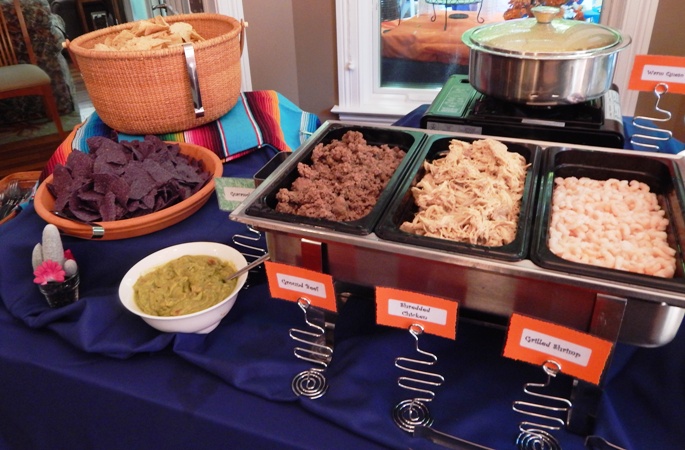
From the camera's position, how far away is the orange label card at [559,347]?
615 mm

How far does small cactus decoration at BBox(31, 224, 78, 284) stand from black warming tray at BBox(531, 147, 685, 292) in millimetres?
786

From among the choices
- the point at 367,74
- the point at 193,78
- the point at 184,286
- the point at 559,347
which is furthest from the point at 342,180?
the point at 367,74

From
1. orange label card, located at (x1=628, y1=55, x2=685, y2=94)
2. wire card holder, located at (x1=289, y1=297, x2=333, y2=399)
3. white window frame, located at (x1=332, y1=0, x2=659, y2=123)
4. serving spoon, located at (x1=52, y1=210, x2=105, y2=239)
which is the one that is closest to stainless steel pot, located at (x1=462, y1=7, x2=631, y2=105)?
orange label card, located at (x1=628, y1=55, x2=685, y2=94)

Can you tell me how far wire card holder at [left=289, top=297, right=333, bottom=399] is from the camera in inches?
30.2

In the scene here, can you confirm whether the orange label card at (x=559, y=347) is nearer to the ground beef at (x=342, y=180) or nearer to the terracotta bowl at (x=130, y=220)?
the ground beef at (x=342, y=180)

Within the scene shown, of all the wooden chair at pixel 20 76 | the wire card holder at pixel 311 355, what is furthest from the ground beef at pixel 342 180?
the wooden chair at pixel 20 76

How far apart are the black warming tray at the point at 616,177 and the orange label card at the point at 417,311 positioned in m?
0.13

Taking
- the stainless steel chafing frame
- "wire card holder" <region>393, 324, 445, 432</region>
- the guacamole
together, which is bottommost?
"wire card holder" <region>393, 324, 445, 432</region>

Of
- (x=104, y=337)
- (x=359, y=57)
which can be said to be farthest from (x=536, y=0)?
(x=104, y=337)

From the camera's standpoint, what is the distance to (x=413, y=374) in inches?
31.2

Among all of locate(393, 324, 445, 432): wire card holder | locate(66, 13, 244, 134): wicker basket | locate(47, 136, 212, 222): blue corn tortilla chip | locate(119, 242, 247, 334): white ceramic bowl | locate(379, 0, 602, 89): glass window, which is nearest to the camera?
locate(393, 324, 445, 432): wire card holder

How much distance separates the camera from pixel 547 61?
37.4 inches

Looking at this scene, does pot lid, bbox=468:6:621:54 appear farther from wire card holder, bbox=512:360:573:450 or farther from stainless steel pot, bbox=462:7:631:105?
wire card holder, bbox=512:360:573:450

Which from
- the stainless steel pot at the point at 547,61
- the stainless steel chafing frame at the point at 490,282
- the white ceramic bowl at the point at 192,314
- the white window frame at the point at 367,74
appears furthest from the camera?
the white window frame at the point at 367,74
